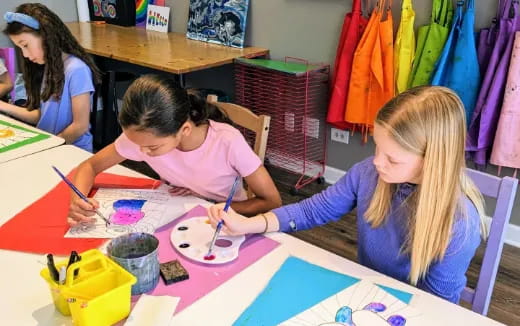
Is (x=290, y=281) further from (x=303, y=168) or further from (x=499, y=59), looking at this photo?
(x=303, y=168)

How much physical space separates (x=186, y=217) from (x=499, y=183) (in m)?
0.73

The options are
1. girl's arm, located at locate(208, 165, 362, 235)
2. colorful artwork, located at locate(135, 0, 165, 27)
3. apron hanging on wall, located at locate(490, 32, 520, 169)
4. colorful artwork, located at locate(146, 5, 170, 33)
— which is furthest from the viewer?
colorful artwork, located at locate(135, 0, 165, 27)

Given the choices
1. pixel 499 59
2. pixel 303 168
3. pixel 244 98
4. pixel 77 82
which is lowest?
pixel 303 168

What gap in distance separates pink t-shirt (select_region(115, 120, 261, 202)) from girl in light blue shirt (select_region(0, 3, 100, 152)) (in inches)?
25.2

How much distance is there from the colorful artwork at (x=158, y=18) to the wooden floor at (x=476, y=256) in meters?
1.55

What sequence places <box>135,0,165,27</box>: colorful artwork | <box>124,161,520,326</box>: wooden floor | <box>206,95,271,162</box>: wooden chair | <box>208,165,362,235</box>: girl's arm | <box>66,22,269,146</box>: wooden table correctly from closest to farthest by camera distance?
<box>208,165,362,235</box>: girl's arm
<box>206,95,271,162</box>: wooden chair
<box>124,161,520,326</box>: wooden floor
<box>66,22,269,146</box>: wooden table
<box>135,0,165,27</box>: colorful artwork

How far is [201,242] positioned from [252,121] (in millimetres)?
536

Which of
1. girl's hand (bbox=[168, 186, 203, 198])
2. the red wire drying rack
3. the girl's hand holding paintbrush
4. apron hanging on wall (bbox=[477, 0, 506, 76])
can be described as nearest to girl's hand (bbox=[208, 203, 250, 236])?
the girl's hand holding paintbrush

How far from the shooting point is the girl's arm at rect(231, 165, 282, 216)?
137 centimetres

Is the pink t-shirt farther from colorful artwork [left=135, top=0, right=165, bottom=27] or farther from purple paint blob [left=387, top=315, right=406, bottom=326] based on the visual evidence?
colorful artwork [left=135, top=0, right=165, bottom=27]

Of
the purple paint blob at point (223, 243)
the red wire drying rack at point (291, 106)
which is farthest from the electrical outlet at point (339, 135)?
the purple paint blob at point (223, 243)

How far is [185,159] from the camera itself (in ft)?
4.70

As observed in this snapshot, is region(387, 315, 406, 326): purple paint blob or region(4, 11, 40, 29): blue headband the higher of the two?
region(4, 11, 40, 29): blue headband

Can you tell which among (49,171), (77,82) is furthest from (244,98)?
(49,171)
